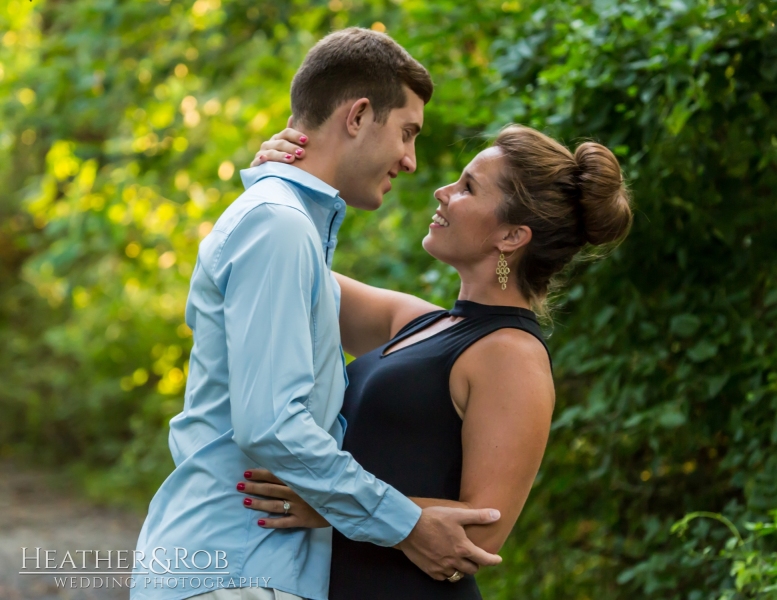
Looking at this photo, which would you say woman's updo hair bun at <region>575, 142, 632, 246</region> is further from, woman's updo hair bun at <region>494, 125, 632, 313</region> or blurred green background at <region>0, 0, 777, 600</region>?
blurred green background at <region>0, 0, 777, 600</region>

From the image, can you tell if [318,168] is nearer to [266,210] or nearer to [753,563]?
[266,210]

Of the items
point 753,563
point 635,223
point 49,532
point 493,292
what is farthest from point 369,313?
point 49,532

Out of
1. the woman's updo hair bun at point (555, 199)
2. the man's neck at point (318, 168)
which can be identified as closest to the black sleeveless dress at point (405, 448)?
the woman's updo hair bun at point (555, 199)

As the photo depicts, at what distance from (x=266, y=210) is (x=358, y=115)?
1.32 ft

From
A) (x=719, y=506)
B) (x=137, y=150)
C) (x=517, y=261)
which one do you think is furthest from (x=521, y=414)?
(x=137, y=150)

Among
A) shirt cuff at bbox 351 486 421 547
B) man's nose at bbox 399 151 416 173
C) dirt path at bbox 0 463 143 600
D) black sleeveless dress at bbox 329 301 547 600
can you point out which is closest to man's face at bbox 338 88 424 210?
man's nose at bbox 399 151 416 173

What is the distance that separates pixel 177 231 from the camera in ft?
20.2

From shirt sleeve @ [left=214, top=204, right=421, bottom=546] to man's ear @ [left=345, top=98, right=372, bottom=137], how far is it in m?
0.35

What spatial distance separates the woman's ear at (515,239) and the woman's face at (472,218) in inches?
0.5

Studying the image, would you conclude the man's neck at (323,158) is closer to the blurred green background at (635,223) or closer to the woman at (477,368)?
the woman at (477,368)

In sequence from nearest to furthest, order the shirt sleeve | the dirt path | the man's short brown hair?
the shirt sleeve, the man's short brown hair, the dirt path

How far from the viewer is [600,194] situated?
215 cm

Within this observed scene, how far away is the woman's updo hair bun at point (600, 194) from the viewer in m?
2.15

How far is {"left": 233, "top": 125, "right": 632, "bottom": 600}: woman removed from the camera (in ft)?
6.34
